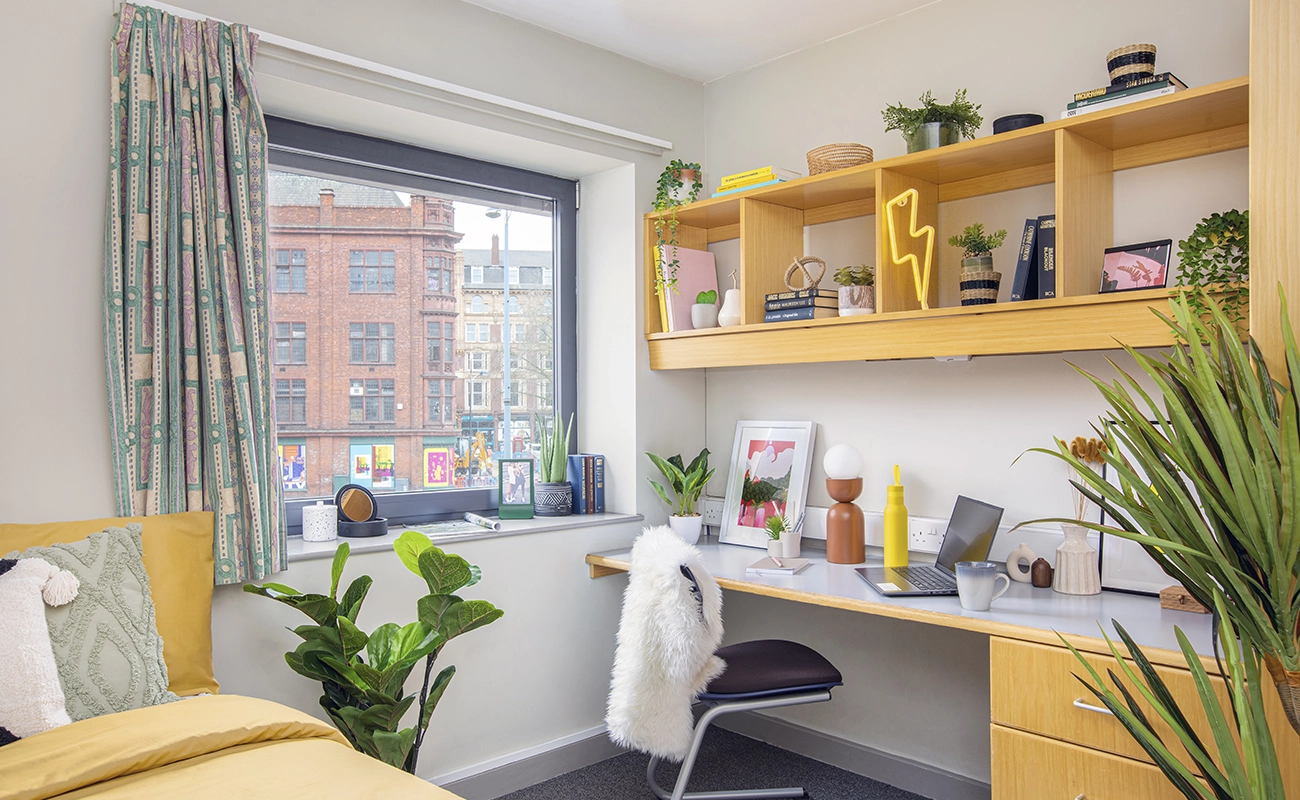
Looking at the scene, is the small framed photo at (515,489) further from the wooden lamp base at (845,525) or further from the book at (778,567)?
the wooden lamp base at (845,525)

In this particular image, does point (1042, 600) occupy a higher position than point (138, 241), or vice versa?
point (138, 241)

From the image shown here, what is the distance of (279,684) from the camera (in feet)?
7.75

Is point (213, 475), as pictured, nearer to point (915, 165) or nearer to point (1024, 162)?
point (915, 165)

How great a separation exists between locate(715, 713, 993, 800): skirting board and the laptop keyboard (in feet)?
2.22

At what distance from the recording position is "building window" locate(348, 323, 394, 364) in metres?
2.95

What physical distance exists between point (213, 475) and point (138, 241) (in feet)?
1.97

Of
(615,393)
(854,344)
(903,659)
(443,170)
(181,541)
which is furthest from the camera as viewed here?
(615,393)

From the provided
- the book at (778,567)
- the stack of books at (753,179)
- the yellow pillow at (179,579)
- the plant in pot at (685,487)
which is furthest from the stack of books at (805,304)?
the yellow pillow at (179,579)

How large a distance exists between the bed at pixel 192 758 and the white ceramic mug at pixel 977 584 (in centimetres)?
127

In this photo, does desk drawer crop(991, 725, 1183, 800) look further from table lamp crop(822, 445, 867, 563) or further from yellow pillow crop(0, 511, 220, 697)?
yellow pillow crop(0, 511, 220, 697)

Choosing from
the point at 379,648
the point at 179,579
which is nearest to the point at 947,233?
the point at 379,648

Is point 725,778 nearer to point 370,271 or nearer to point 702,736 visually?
point 702,736

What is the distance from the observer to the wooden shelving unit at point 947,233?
213cm

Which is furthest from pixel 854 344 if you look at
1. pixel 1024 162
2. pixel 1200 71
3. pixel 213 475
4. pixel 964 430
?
pixel 213 475
